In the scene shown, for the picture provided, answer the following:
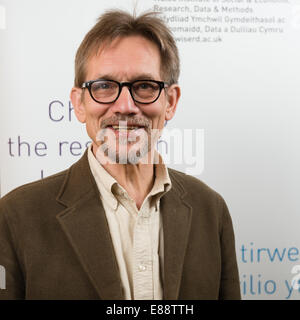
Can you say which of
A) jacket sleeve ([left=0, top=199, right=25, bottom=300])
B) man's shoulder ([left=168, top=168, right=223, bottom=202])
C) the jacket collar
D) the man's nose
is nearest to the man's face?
the man's nose

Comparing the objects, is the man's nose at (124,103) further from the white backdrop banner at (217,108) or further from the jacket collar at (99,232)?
the white backdrop banner at (217,108)

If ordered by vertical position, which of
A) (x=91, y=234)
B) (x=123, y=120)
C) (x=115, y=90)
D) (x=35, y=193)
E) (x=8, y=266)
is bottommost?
(x=8, y=266)

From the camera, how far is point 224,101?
1.78 metres

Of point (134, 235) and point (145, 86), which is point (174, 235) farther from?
point (145, 86)

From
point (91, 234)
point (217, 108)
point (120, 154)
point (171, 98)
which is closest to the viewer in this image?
point (91, 234)

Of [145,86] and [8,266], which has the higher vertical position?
[145,86]

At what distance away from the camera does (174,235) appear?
1304 millimetres

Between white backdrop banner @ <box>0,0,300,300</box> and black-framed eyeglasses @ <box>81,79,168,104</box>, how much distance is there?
0.47 m

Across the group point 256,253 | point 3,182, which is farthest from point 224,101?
point 3,182

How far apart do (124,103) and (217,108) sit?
0.67 metres

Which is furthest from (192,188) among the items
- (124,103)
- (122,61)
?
(122,61)

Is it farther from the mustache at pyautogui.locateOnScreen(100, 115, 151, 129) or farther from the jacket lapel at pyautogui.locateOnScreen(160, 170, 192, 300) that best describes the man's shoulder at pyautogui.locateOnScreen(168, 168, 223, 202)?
the mustache at pyautogui.locateOnScreen(100, 115, 151, 129)
